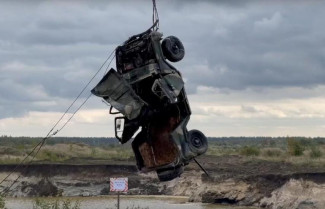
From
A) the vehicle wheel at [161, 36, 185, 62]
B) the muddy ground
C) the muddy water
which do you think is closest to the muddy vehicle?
the vehicle wheel at [161, 36, 185, 62]

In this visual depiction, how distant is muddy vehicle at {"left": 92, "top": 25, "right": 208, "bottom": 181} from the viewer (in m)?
14.5

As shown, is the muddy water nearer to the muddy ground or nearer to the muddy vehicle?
the muddy ground

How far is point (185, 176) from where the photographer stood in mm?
64312

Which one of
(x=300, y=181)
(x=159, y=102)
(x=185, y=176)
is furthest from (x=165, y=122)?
(x=185, y=176)

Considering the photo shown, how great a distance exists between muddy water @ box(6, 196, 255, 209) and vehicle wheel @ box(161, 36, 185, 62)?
34.6 meters

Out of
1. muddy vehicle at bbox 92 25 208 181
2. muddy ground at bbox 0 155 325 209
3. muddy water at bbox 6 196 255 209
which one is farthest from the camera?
muddy ground at bbox 0 155 325 209

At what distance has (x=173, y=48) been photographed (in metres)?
15.0

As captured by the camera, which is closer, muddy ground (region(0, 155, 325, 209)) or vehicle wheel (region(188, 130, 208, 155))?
vehicle wheel (region(188, 130, 208, 155))

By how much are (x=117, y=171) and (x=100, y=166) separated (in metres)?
1.84

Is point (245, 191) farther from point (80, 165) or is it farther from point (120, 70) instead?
point (120, 70)

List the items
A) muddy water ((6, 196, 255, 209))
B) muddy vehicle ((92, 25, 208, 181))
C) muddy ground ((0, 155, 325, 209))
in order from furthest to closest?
muddy ground ((0, 155, 325, 209))
muddy water ((6, 196, 255, 209))
muddy vehicle ((92, 25, 208, 181))

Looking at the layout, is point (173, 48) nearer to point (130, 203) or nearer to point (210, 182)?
point (130, 203)

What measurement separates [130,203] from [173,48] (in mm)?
40112

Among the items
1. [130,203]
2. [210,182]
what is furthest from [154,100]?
[210,182]
